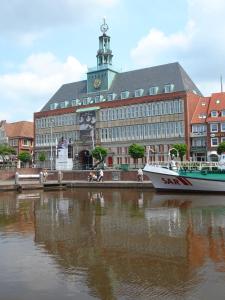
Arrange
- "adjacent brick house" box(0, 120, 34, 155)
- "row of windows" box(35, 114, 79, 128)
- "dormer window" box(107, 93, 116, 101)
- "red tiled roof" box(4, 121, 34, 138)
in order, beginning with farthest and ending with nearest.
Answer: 1. "red tiled roof" box(4, 121, 34, 138)
2. "adjacent brick house" box(0, 120, 34, 155)
3. "row of windows" box(35, 114, 79, 128)
4. "dormer window" box(107, 93, 116, 101)

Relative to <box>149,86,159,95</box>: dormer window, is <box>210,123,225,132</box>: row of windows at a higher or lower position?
lower

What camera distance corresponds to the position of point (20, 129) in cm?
11025

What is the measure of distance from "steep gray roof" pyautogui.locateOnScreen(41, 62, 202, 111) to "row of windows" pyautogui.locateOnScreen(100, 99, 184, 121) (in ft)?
8.51

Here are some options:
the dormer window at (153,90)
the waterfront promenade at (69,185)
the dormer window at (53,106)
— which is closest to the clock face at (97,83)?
the dormer window at (53,106)

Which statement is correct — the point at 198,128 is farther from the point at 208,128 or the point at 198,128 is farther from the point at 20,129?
the point at 20,129

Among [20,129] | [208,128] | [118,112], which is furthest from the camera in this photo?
[20,129]

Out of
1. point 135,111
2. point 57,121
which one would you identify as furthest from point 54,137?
point 135,111

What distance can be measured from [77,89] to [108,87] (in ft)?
32.1

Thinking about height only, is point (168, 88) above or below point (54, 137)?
above

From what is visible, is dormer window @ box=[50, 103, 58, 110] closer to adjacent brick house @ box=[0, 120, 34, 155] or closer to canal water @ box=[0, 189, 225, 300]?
adjacent brick house @ box=[0, 120, 34, 155]

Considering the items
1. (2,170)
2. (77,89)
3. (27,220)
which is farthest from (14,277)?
(77,89)

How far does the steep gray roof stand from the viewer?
80.4m

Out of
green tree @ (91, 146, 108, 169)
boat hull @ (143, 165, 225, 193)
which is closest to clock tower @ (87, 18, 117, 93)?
green tree @ (91, 146, 108, 169)

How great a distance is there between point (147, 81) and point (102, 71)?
11279 mm
